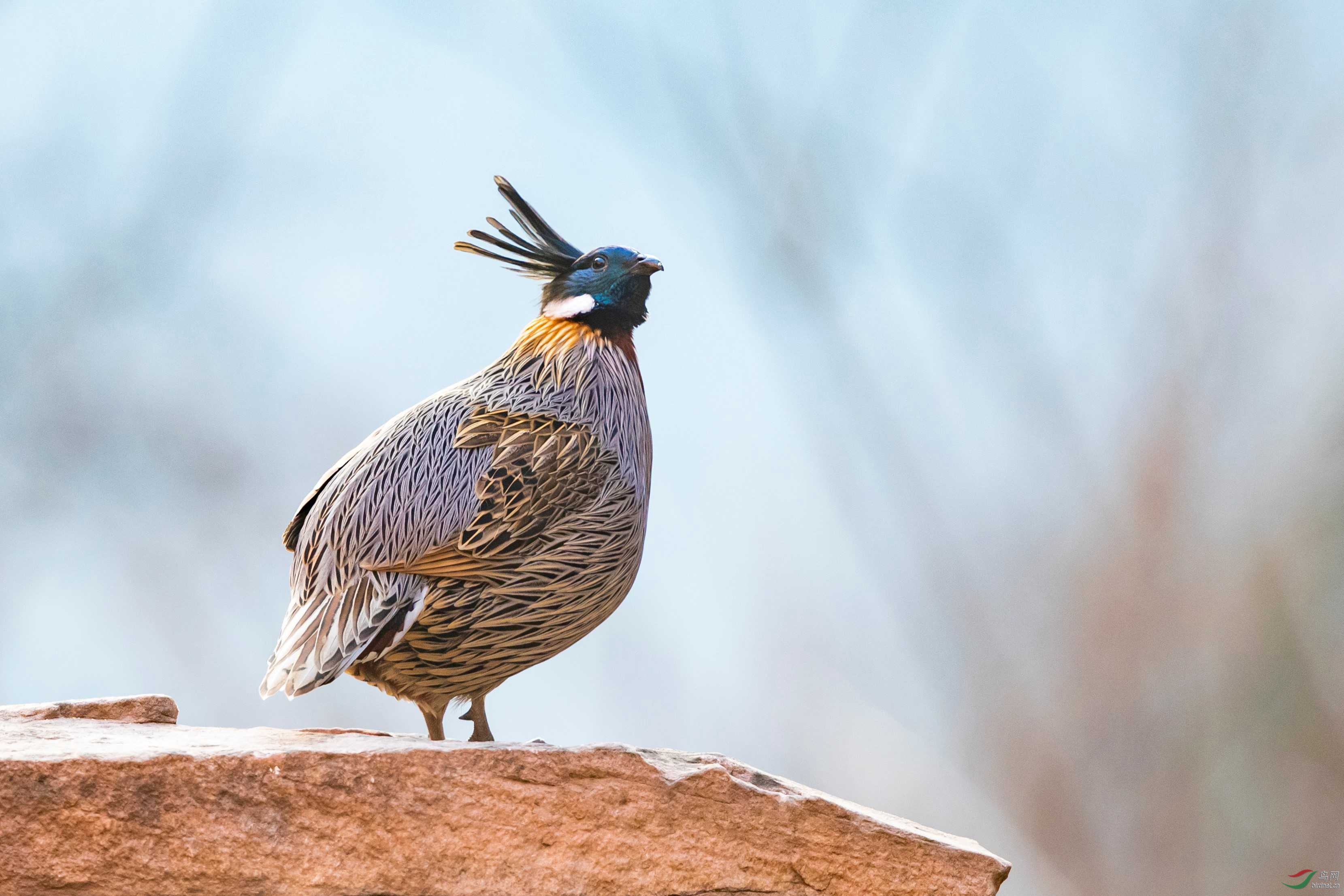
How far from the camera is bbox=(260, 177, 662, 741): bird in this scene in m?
2.53

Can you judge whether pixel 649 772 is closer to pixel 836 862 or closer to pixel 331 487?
pixel 836 862

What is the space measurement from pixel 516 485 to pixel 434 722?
597 mm

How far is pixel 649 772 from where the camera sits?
2.33m

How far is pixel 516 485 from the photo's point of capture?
2582mm

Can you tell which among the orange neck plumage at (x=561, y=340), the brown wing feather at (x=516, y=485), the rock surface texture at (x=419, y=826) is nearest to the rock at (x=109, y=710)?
the rock surface texture at (x=419, y=826)

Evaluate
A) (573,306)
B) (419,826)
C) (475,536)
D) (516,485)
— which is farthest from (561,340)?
(419,826)

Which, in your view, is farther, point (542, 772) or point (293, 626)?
point (293, 626)

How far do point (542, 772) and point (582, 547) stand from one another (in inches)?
20.1

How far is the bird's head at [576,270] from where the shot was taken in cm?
292

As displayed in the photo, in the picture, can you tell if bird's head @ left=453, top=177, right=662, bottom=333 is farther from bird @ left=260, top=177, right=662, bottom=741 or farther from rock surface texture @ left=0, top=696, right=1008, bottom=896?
rock surface texture @ left=0, top=696, right=1008, bottom=896

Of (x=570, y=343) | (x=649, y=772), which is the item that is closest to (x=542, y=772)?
(x=649, y=772)

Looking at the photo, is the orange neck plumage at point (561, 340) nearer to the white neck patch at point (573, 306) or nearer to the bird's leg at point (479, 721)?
the white neck patch at point (573, 306)

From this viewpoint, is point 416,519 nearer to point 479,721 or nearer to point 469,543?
point 469,543

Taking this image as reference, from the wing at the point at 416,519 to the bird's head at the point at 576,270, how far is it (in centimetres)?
36
